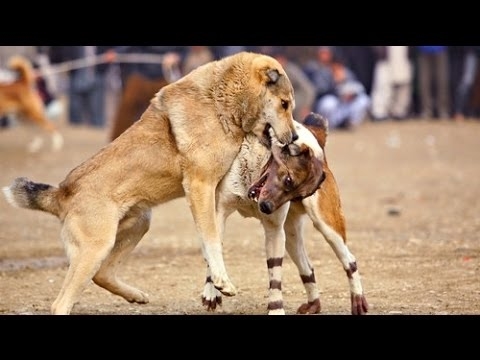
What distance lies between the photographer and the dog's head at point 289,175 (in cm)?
824

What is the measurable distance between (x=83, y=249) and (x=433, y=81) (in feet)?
64.7

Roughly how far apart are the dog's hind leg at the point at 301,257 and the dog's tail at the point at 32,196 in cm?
187

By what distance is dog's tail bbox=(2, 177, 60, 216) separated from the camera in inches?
Answer: 341

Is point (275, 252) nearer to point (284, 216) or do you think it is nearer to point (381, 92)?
point (284, 216)

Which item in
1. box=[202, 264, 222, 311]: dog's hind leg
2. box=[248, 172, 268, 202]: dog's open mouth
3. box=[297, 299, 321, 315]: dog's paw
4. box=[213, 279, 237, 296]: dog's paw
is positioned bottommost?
box=[297, 299, 321, 315]: dog's paw

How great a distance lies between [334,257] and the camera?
38.1 ft

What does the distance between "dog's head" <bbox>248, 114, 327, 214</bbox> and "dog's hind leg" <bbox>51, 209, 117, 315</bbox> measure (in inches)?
44.5

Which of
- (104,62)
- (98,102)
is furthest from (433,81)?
(98,102)

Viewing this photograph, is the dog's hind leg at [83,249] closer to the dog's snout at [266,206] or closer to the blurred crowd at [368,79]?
the dog's snout at [266,206]

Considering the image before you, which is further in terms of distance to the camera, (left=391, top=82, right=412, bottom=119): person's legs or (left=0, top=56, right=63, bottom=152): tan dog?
(left=391, top=82, right=412, bottom=119): person's legs

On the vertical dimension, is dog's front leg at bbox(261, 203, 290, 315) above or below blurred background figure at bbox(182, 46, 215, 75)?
below

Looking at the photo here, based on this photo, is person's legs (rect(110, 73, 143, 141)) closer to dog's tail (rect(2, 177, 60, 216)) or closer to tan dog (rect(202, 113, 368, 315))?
dog's tail (rect(2, 177, 60, 216))

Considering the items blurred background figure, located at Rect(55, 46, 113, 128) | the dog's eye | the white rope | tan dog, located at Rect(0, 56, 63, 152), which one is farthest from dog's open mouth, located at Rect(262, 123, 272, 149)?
blurred background figure, located at Rect(55, 46, 113, 128)

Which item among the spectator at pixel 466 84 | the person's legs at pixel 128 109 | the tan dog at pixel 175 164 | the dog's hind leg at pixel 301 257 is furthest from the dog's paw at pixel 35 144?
the dog's hind leg at pixel 301 257
